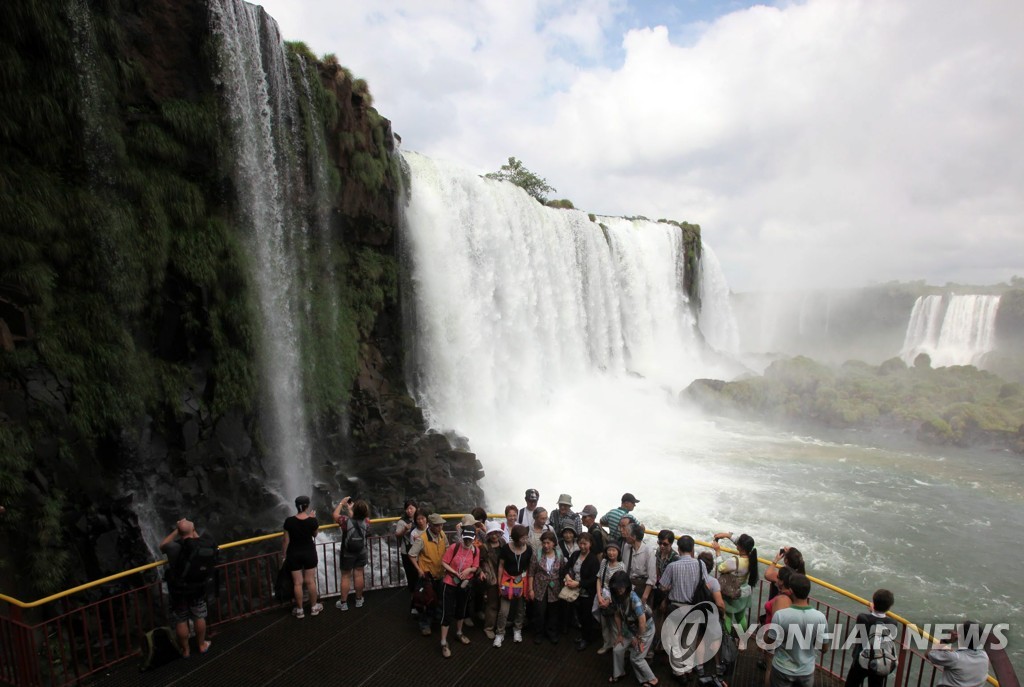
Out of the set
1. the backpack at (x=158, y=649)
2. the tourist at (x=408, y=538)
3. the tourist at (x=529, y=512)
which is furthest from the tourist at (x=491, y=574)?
the backpack at (x=158, y=649)

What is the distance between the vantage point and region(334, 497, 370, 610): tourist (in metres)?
6.96

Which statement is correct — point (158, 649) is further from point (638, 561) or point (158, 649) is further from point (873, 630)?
point (873, 630)

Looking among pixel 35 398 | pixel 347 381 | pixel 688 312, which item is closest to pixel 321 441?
pixel 347 381

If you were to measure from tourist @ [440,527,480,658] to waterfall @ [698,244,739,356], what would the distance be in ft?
125

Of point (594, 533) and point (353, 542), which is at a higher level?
point (594, 533)

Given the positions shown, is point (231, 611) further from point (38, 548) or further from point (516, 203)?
point (516, 203)

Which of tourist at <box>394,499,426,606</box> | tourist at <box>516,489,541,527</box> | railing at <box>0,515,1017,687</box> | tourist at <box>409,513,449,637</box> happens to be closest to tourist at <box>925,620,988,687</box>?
railing at <box>0,515,1017,687</box>

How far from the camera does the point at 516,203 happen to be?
22.5m

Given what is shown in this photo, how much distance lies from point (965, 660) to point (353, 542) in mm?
6165

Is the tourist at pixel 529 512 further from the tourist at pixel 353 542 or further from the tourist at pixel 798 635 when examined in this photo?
the tourist at pixel 798 635

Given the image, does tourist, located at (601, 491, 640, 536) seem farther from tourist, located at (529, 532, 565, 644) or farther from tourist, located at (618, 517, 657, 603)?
tourist, located at (529, 532, 565, 644)

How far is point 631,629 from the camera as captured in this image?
5.80 m

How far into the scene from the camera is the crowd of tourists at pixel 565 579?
18.5ft

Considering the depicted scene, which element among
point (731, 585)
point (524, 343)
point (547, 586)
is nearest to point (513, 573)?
point (547, 586)
